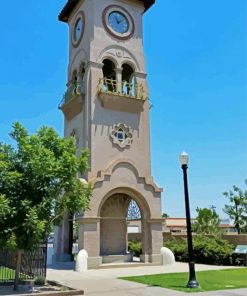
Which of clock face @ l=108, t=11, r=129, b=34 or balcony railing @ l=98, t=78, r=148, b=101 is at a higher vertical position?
clock face @ l=108, t=11, r=129, b=34

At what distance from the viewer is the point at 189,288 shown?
13750mm

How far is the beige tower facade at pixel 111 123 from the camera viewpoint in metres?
23.6

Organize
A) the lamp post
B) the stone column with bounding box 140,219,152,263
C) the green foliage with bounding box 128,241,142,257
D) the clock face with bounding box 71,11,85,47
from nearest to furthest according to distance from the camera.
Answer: the lamp post → the stone column with bounding box 140,219,152,263 → the clock face with bounding box 71,11,85,47 → the green foliage with bounding box 128,241,142,257

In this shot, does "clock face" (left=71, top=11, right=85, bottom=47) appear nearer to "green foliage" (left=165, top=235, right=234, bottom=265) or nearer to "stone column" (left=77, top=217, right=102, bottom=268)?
"stone column" (left=77, top=217, right=102, bottom=268)

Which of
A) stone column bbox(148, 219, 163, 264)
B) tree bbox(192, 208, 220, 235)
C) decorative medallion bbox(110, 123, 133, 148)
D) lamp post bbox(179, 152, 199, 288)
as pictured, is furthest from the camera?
tree bbox(192, 208, 220, 235)

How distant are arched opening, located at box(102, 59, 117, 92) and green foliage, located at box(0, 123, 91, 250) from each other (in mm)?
11861

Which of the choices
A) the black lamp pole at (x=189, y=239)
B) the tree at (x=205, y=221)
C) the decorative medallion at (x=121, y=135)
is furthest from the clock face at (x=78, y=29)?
the tree at (x=205, y=221)

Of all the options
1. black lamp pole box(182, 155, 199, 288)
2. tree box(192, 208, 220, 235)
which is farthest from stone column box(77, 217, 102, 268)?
tree box(192, 208, 220, 235)

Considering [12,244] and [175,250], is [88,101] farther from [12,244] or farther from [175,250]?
[12,244]

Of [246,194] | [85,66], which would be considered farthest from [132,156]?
Result: [246,194]

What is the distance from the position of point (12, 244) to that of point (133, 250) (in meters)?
18.6

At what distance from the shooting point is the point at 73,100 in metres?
26.8

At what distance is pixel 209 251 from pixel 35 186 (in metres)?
14.8

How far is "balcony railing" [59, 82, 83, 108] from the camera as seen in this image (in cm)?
2639
